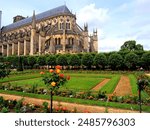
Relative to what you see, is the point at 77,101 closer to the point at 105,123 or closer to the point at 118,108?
the point at 118,108

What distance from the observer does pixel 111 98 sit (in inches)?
683

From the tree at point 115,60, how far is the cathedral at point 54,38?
66.7 feet

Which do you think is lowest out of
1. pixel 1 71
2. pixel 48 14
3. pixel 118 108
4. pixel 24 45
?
pixel 118 108

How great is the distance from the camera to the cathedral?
8144 centimetres

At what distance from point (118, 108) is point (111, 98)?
2.57m

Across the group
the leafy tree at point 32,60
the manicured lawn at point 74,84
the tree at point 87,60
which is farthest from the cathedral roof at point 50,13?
the manicured lawn at point 74,84

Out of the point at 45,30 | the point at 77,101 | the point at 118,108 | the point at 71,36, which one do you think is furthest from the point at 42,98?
the point at 45,30

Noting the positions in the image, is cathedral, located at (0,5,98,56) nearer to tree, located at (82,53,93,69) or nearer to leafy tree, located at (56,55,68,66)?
leafy tree, located at (56,55,68,66)

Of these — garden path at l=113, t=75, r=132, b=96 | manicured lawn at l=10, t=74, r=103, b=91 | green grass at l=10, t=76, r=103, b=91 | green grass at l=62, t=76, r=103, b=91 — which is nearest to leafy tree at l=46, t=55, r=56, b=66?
manicured lawn at l=10, t=74, r=103, b=91

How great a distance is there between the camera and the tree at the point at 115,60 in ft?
195

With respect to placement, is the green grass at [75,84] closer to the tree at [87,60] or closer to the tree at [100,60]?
the tree at [100,60]

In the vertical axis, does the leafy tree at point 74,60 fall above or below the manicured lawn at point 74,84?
above

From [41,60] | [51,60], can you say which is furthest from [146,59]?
[41,60]

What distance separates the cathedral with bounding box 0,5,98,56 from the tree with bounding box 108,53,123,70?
20323 mm
